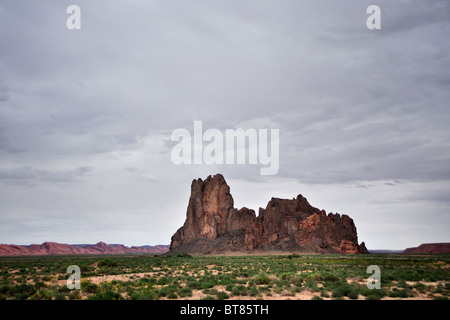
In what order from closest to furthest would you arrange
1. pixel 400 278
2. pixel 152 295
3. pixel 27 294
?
→ pixel 152 295, pixel 27 294, pixel 400 278

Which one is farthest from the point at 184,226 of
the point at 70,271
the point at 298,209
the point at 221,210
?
the point at 70,271

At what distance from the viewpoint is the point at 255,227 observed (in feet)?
405

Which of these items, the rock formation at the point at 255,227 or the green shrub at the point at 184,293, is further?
the rock formation at the point at 255,227

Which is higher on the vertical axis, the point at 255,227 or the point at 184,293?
the point at 184,293

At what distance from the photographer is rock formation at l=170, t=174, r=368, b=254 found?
11700cm

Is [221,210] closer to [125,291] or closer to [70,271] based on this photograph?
[70,271]

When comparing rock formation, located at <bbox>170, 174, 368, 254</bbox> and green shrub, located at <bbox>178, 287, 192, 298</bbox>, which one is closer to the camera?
green shrub, located at <bbox>178, 287, 192, 298</bbox>

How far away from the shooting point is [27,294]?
19312 millimetres

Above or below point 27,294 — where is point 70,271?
below

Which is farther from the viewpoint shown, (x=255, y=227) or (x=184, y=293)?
(x=255, y=227)

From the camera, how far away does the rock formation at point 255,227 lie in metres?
117
